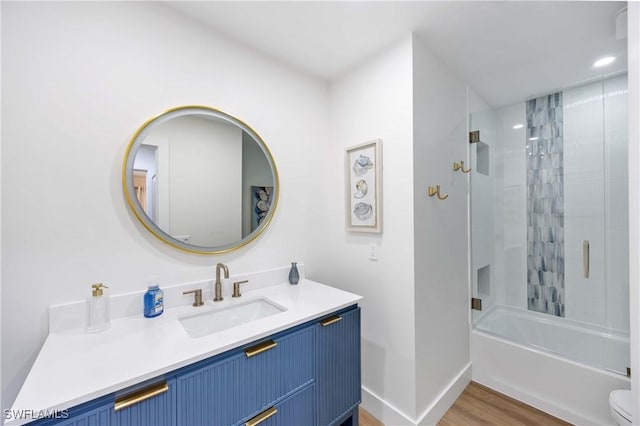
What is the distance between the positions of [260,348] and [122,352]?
48 centimetres

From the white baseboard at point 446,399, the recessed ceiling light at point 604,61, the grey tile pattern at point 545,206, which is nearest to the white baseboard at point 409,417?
the white baseboard at point 446,399

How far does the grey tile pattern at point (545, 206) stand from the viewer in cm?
224

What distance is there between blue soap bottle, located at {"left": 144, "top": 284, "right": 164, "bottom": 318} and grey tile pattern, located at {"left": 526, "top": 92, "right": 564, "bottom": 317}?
3.06 meters

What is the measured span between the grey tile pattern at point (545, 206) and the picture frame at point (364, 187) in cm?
177

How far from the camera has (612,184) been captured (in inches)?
74.0

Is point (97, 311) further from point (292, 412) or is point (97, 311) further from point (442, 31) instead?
point (442, 31)

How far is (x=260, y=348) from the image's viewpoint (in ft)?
3.43

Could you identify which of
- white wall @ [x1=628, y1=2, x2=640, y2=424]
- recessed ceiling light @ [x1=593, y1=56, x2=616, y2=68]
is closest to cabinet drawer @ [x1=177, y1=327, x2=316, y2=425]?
white wall @ [x1=628, y1=2, x2=640, y2=424]

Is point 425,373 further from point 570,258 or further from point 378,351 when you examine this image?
point 570,258

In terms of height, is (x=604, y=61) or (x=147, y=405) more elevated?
(x=604, y=61)

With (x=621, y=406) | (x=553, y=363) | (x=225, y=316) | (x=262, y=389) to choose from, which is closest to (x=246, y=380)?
(x=262, y=389)

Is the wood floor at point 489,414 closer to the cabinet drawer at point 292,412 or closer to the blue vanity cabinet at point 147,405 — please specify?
the cabinet drawer at point 292,412

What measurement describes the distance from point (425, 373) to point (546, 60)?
2.29 meters

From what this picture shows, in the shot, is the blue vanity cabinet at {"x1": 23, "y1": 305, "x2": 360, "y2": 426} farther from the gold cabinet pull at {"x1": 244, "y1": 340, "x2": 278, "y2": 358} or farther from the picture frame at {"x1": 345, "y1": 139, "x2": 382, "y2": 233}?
the picture frame at {"x1": 345, "y1": 139, "x2": 382, "y2": 233}
